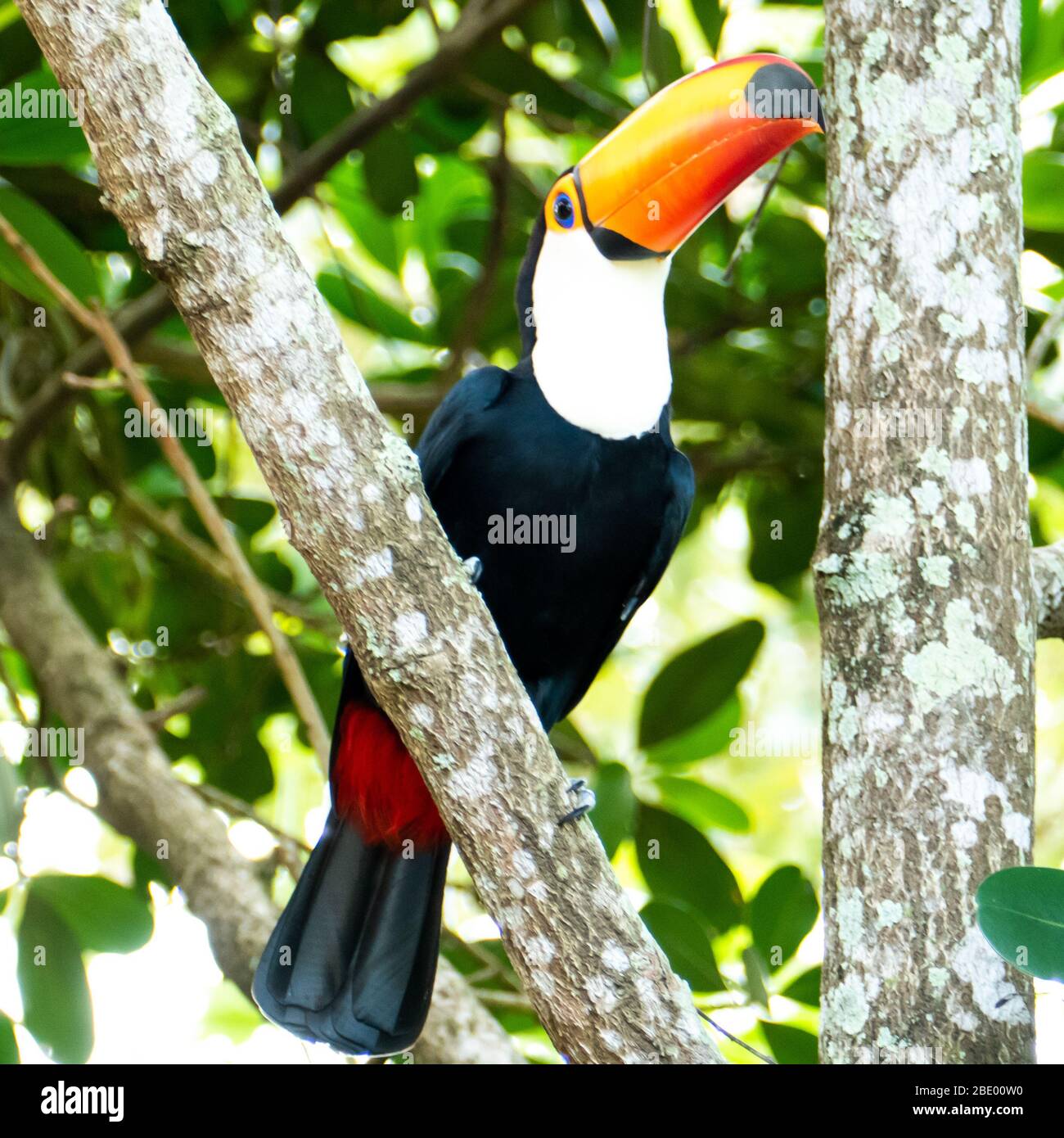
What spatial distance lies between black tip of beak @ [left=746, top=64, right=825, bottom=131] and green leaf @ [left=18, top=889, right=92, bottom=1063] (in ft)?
6.38

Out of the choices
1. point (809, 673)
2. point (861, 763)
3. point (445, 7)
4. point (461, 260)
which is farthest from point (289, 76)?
point (809, 673)

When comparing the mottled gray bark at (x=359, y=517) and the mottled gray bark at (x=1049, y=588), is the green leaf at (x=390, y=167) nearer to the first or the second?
the mottled gray bark at (x=359, y=517)

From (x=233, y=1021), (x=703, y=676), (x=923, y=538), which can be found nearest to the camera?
(x=923, y=538)

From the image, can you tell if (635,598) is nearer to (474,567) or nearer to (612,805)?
(612,805)

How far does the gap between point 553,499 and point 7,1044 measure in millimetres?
1357

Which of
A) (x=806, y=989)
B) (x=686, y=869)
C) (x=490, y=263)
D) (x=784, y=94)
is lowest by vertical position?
(x=806, y=989)

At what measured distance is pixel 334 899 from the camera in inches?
102

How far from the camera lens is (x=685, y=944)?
2.57 meters

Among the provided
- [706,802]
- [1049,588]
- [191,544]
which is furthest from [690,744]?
[191,544]

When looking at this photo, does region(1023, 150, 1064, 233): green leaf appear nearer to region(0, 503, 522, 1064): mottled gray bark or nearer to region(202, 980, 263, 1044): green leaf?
region(0, 503, 522, 1064): mottled gray bark

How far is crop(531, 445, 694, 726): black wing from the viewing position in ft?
9.20

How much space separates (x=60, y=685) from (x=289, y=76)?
145 centimetres

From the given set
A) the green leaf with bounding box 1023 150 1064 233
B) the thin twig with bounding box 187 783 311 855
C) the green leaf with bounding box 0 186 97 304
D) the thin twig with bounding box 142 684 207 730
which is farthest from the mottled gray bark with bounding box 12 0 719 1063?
the green leaf with bounding box 1023 150 1064 233
